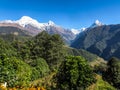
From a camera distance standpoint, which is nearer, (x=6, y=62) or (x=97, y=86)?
(x=6, y=62)

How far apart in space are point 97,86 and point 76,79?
424 centimetres

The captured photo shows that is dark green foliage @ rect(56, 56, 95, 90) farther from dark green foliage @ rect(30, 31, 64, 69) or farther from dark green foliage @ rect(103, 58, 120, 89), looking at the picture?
dark green foliage @ rect(30, 31, 64, 69)

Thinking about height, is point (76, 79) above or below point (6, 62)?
below

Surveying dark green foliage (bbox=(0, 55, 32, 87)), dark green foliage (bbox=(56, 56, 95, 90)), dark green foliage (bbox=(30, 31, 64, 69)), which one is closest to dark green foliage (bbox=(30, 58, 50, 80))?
dark green foliage (bbox=(30, 31, 64, 69))

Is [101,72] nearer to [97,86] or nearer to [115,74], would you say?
[115,74]

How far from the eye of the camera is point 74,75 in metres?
32.4

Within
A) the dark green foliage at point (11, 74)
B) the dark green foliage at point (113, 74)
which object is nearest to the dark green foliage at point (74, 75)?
the dark green foliage at point (11, 74)

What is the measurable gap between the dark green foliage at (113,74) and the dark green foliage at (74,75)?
15.4 meters

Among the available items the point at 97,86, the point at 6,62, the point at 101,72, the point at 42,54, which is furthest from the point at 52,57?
the point at 6,62

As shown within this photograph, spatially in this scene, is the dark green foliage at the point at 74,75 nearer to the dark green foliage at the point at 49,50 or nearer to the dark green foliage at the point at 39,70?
the dark green foliage at the point at 39,70

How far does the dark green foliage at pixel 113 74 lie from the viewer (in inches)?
1905

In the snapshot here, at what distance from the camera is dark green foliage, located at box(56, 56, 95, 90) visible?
107 feet

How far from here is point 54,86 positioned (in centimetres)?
3391

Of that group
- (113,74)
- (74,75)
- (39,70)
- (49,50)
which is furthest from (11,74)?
(49,50)
